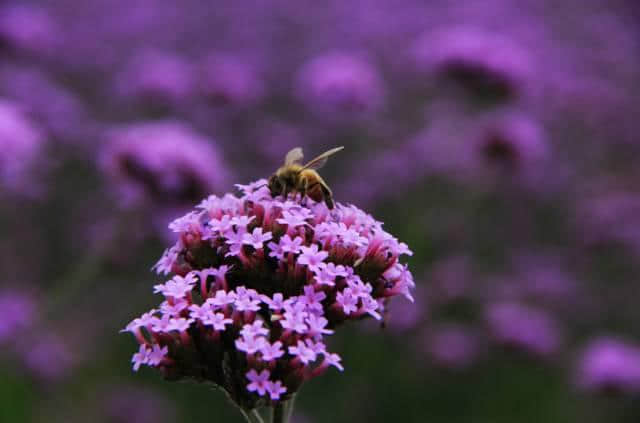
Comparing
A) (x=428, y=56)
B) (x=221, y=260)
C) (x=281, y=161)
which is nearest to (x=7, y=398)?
(x=221, y=260)

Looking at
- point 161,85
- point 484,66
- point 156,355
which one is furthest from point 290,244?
point 161,85

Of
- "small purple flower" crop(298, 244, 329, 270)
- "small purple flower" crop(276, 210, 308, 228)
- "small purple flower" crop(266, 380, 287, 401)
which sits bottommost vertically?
"small purple flower" crop(266, 380, 287, 401)

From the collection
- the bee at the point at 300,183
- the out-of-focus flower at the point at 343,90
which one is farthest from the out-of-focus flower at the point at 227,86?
the bee at the point at 300,183

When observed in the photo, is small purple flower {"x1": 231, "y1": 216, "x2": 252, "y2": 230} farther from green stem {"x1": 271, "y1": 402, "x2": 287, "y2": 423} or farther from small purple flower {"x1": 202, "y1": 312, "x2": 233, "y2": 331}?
green stem {"x1": 271, "y1": 402, "x2": 287, "y2": 423}

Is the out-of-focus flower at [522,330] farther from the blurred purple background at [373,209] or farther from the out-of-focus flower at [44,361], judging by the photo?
the out-of-focus flower at [44,361]

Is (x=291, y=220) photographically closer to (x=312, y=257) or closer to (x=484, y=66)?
(x=312, y=257)

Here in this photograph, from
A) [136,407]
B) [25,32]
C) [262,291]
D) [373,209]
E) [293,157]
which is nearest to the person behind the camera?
[262,291]

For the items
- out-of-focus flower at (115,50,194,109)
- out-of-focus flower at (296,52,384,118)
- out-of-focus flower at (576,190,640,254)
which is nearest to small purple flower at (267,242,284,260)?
out-of-focus flower at (115,50,194,109)
